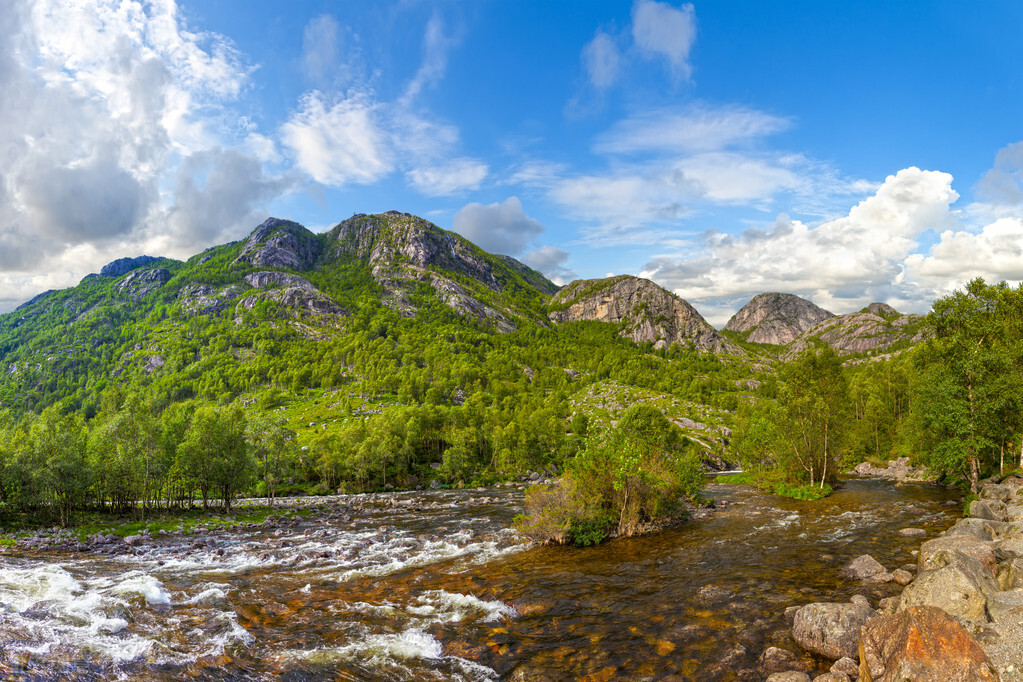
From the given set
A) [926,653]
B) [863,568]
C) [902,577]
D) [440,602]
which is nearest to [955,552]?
[902,577]

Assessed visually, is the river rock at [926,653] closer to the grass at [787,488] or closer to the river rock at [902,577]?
the river rock at [902,577]

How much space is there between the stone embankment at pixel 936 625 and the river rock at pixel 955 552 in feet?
0.15

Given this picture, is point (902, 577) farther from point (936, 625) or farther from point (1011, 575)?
point (936, 625)

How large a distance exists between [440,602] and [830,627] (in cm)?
1746

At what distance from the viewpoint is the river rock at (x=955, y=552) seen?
19.2 m

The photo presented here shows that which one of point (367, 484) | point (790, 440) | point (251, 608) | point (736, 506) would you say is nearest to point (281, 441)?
point (367, 484)

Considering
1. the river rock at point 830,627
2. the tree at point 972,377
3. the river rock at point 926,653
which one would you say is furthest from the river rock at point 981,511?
the river rock at point 926,653

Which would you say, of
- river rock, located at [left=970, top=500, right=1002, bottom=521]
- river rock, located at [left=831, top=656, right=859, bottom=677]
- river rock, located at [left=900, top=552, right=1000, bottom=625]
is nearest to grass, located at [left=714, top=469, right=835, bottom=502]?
river rock, located at [left=970, top=500, right=1002, bottom=521]

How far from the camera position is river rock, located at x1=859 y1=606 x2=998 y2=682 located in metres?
11.0

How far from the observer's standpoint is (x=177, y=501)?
70688 millimetres

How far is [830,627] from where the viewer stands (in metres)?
16.6

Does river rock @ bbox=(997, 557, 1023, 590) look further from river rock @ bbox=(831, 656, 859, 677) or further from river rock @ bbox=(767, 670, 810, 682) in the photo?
river rock @ bbox=(767, 670, 810, 682)

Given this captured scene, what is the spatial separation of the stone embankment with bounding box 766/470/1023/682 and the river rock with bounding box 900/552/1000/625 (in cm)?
3

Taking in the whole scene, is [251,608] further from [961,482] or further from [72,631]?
[961,482]
